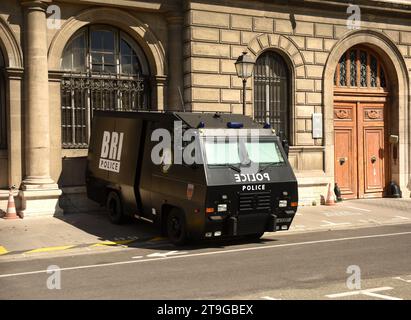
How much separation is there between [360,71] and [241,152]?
1068 centimetres

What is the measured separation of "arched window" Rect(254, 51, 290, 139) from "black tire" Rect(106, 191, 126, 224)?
6397 millimetres

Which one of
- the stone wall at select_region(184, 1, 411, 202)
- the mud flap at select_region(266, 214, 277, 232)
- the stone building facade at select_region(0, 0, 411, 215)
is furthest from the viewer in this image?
the stone wall at select_region(184, 1, 411, 202)

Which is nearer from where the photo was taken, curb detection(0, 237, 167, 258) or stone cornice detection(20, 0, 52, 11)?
curb detection(0, 237, 167, 258)

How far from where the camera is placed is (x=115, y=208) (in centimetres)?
1553

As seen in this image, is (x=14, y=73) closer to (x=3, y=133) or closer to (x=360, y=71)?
(x=3, y=133)

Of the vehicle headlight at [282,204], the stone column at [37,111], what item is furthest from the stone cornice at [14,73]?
the vehicle headlight at [282,204]

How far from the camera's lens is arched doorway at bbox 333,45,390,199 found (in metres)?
21.5

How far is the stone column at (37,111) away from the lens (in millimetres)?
16438

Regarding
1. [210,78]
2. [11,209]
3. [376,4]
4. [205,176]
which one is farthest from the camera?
[376,4]

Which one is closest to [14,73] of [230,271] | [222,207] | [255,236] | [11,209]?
[11,209]

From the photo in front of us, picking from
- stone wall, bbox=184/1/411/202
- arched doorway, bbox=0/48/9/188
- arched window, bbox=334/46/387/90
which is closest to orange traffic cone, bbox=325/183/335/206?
stone wall, bbox=184/1/411/202

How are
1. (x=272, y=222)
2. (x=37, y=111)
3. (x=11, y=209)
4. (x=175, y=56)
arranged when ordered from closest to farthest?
1. (x=272, y=222)
2. (x=11, y=209)
3. (x=37, y=111)
4. (x=175, y=56)

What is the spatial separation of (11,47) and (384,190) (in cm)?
1388

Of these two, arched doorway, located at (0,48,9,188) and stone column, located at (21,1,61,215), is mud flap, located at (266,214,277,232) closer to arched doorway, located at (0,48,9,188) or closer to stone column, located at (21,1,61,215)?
stone column, located at (21,1,61,215)
